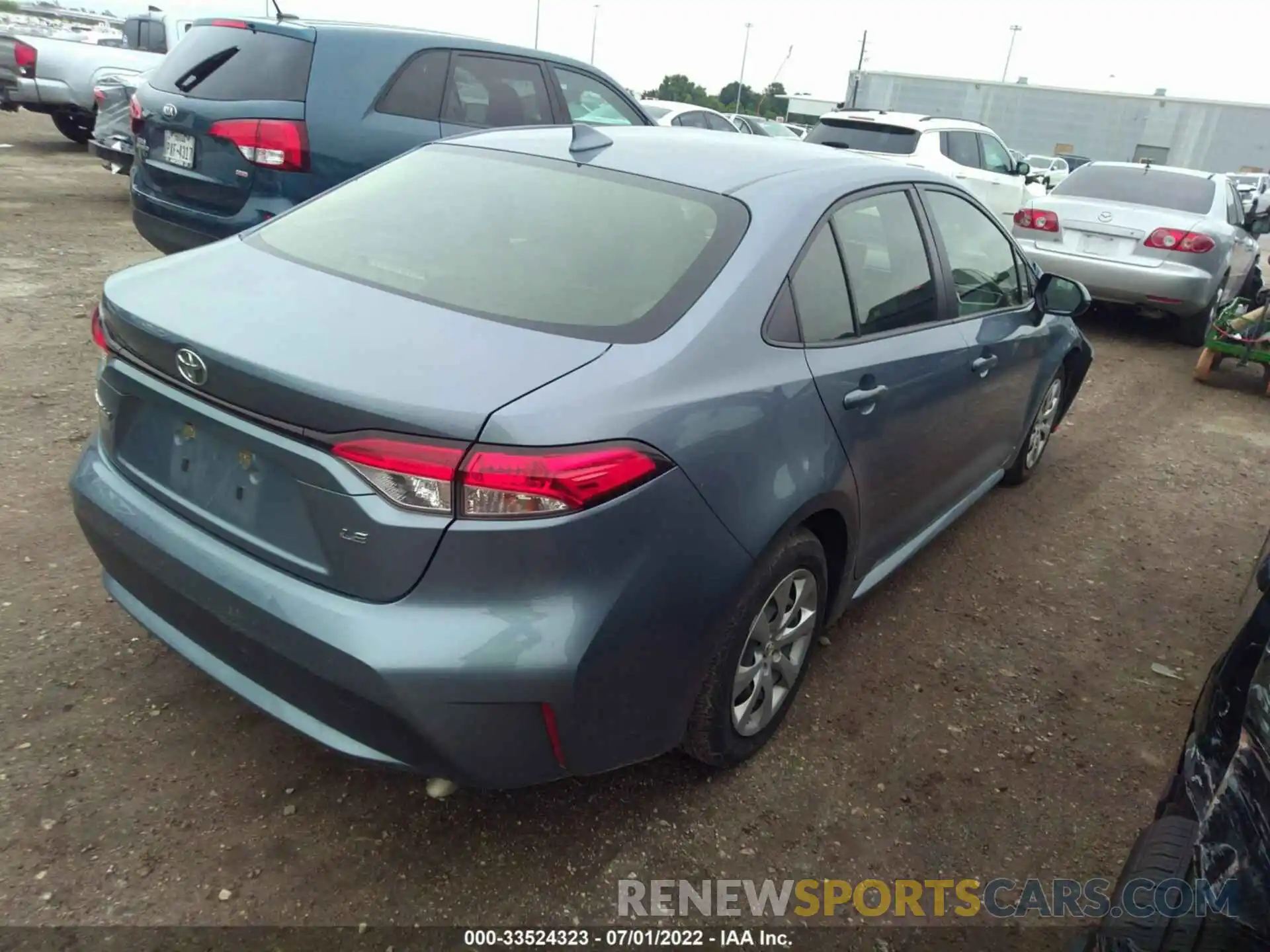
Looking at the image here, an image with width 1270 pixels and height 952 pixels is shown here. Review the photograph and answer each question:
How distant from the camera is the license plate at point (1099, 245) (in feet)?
26.8

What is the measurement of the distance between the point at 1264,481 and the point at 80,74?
12808mm

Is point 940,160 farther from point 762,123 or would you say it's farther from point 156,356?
point 156,356

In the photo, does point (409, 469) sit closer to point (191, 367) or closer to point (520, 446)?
point (520, 446)

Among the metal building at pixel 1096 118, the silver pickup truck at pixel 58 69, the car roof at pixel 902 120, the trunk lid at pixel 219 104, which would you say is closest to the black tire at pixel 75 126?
the silver pickup truck at pixel 58 69

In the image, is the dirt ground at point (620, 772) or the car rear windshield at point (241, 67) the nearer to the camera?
the dirt ground at point (620, 772)

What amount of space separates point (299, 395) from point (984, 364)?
2.57 m

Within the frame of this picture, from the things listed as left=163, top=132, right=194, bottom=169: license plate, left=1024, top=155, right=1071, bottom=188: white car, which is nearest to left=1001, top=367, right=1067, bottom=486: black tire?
left=163, top=132, right=194, bottom=169: license plate

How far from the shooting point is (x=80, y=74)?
11359 mm

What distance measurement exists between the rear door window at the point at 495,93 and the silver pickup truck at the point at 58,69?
23.0 feet

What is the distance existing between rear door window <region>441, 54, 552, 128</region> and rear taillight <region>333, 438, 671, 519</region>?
15.1ft

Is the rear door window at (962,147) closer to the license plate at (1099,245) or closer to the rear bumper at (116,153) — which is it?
the license plate at (1099,245)

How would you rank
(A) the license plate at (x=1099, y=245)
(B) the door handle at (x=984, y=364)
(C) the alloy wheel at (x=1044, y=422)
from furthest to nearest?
(A) the license plate at (x=1099, y=245)
(C) the alloy wheel at (x=1044, y=422)
(B) the door handle at (x=984, y=364)

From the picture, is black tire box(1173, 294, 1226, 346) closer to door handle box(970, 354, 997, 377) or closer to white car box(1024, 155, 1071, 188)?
door handle box(970, 354, 997, 377)

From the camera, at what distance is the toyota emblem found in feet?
6.72
